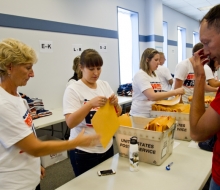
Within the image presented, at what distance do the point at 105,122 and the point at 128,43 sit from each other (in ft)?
15.4

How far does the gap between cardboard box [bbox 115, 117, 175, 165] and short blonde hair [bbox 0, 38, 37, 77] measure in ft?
2.44

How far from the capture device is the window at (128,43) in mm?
5452

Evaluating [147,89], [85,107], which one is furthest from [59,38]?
[85,107]

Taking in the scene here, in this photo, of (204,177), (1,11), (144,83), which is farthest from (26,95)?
(204,177)

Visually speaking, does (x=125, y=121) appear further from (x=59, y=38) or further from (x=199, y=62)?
(x=59, y=38)

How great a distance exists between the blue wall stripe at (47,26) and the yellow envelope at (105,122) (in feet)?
7.61

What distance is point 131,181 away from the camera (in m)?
1.15

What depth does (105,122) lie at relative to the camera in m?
1.35

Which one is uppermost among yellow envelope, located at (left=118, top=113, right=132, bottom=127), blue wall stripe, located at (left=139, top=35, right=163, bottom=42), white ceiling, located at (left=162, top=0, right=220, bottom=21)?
white ceiling, located at (left=162, top=0, right=220, bottom=21)

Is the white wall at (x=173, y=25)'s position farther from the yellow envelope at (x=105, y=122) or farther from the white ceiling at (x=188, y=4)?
the yellow envelope at (x=105, y=122)

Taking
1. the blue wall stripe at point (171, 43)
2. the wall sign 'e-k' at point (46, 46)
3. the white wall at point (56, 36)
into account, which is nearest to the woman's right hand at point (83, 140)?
the white wall at point (56, 36)

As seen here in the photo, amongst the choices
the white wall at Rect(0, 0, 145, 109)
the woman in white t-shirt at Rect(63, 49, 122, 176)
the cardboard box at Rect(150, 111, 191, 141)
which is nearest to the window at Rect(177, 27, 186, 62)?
the white wall at Rect(0, 0, 145, 109)

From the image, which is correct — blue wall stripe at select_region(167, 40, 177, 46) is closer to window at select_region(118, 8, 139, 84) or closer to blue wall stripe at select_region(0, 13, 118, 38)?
window at select_region(118, 8, 139, 84)

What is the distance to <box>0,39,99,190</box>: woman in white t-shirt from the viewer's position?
0.91 m
